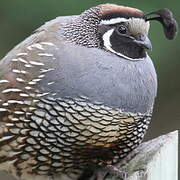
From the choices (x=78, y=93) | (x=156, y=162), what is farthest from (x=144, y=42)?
(x=156, y=162)

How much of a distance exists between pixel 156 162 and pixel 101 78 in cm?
96

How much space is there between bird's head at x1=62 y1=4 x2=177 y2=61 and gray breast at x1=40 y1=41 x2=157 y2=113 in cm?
5

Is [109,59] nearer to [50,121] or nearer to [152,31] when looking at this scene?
[50,121]

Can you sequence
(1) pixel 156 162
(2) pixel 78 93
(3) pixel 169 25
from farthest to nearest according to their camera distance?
(3) pixel 169 25 → (2) pixel 78 93 → (1) pixel 156 162

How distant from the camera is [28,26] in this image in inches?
308

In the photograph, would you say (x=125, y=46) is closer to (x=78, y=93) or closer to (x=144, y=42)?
(x=144, y=42)

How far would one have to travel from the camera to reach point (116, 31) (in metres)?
4.52

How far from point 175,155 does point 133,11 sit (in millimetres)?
940

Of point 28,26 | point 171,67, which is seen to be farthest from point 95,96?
point 171,67

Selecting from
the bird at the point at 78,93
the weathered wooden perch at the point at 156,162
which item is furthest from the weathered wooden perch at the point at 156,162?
the bird at the point at 78,93

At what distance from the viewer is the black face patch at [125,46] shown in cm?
451

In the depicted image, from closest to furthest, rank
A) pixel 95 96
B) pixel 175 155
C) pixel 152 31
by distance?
pixel 175 155 < pixel 95 96 < pixel 152 31

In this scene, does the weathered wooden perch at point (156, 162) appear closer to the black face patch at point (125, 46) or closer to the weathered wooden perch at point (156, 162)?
the weathered wooden perch at point (156, 162)

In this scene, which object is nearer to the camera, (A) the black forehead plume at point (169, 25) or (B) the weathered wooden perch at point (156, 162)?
(B) the weathered wooden perch at point (156, 162)
